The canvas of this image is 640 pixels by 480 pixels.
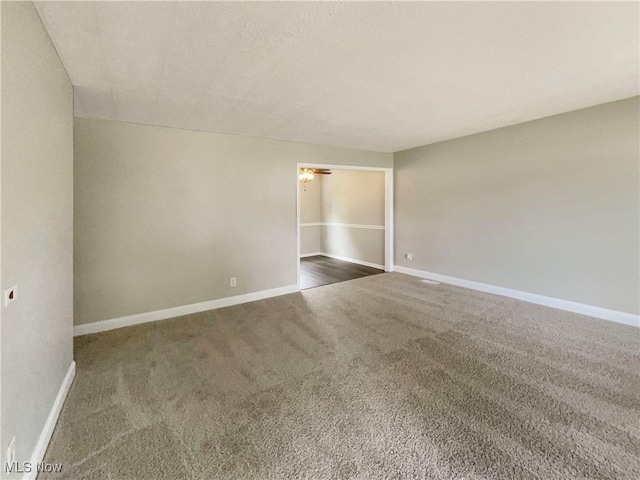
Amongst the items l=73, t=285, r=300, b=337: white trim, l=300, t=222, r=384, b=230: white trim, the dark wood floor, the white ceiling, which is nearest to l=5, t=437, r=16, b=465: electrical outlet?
the white ceiling

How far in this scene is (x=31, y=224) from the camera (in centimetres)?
154

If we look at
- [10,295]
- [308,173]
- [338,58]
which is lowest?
[10,295]

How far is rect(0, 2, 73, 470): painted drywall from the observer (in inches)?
50.3

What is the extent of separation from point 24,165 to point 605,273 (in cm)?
529

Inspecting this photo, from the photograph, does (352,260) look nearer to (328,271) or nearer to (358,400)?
(328,271)

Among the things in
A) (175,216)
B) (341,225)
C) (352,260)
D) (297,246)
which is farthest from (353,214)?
→ (175,216)

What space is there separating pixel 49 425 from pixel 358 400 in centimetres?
193

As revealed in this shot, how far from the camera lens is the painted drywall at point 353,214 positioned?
656 cm

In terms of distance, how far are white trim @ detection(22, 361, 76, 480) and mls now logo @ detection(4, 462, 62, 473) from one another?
0.01 meters

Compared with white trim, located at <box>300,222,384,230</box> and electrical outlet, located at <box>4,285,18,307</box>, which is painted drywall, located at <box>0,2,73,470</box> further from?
white trim, located at <box>300,222,384,230</box>

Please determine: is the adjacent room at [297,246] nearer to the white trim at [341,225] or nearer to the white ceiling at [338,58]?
the white ceiling at [338,58]

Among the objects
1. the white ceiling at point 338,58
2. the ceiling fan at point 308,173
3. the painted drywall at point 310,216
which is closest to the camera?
the white ceiling at point 338,58

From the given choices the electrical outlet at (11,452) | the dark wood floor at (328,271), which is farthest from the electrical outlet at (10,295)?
the dark wood floor at (328,271)

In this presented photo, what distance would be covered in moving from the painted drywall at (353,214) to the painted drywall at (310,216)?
16 cm
